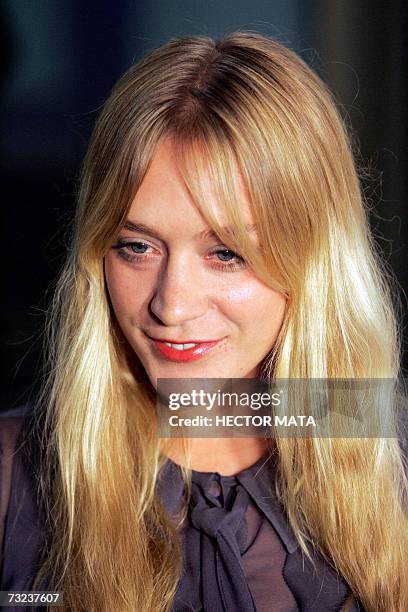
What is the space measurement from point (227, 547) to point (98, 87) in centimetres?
113

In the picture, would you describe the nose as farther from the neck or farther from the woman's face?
the neck

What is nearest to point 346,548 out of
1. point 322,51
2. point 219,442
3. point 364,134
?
point 219,442

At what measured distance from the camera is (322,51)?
6.04 ft

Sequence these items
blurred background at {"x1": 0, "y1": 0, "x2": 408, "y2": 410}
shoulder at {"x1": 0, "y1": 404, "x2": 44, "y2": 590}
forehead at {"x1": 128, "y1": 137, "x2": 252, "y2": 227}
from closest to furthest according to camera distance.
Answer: forehead at {"x1": 128, "y1": 137, "x2": 252, "y2": 227} < shoulder at {"x1": 0, "y1": 404, "x2": 44, "y2": 590} < blurred background at {"x1": 0, "y1": 0, "x2": 408, "y2": 410}

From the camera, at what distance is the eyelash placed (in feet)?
4.06

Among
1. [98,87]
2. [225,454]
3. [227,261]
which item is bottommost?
[225,454]

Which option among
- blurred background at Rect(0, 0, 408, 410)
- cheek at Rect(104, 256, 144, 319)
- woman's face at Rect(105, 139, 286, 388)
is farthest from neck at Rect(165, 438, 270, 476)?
blurred background at Rect(0, 0, 408, 410)

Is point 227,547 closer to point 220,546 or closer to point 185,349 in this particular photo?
point 220,546

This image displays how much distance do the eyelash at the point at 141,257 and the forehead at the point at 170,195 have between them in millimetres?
50

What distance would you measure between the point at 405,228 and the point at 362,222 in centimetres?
53

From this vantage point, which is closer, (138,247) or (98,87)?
(138,247)

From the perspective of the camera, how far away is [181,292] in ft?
3.97

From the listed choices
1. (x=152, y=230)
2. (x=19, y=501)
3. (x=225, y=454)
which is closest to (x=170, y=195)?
(x=152, y=230)

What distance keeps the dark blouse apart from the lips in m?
0.23
